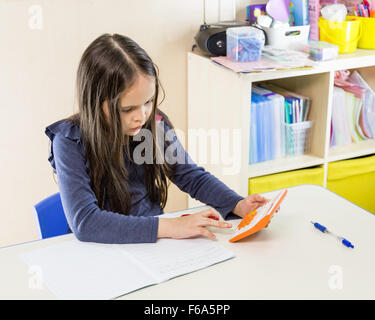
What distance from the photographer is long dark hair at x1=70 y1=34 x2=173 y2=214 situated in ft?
4.27

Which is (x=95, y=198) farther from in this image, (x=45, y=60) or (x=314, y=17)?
(x=314, y=17)

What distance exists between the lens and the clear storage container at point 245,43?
6.24 ft

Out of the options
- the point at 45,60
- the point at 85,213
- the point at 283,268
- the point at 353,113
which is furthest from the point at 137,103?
the point at 353,113

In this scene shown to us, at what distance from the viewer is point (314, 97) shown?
213 cm

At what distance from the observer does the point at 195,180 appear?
1.51 m

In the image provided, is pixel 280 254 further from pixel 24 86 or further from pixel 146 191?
pixel 24 86

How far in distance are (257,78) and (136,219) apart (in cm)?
87

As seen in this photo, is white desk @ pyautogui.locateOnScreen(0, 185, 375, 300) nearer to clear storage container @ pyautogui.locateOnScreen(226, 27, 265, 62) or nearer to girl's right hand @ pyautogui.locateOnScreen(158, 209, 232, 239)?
girl's right hand @ pyautogui.locateOnScreen(158, 209, 232, 239)

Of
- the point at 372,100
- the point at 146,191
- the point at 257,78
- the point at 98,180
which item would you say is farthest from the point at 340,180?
the point at 98,180

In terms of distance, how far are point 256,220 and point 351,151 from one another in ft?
3.96

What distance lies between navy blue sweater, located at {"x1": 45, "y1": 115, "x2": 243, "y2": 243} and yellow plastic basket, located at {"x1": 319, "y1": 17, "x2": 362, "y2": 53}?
99 cm

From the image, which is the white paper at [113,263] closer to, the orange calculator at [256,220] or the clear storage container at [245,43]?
the orange calculator at [256,220]

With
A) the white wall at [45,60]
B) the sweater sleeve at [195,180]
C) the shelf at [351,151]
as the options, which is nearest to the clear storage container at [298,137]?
the shelf at [351,151]

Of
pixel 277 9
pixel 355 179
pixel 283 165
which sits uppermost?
pixel 277 9
